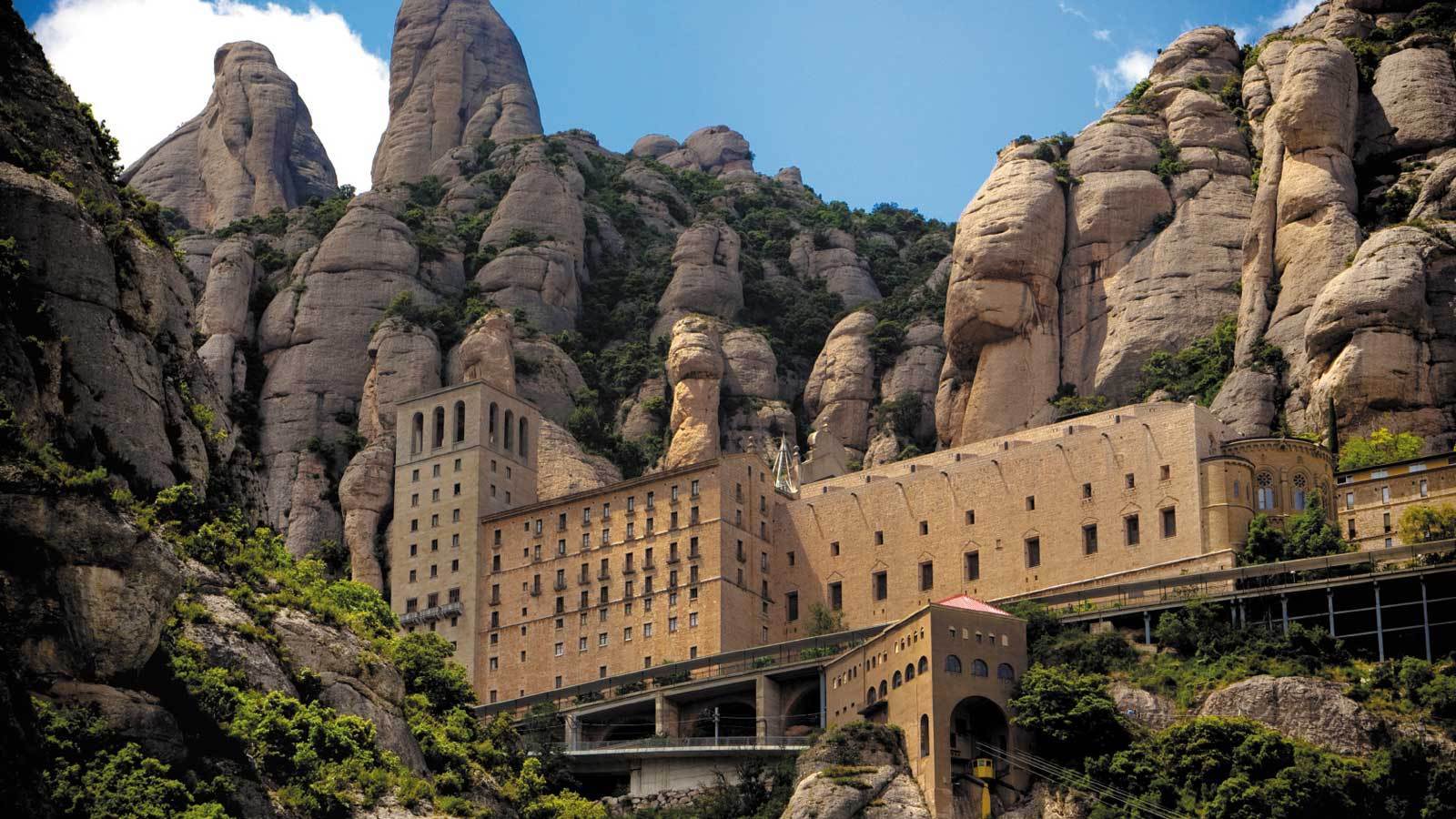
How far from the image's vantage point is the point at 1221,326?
11844cm

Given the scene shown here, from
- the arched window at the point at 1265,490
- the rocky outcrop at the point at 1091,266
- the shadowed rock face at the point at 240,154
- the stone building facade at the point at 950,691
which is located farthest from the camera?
the shadowed rock face at the point at 240,154

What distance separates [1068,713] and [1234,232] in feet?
152

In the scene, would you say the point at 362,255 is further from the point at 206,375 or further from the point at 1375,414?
the point at 1375,414

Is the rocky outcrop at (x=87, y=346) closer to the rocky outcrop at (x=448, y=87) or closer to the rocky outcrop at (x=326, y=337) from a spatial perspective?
the rocky outcrop at (x=326, y=337)

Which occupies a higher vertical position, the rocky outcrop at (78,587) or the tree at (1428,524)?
the tree at (1428,524)

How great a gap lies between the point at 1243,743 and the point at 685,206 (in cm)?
9704

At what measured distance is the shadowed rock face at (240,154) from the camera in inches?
7037

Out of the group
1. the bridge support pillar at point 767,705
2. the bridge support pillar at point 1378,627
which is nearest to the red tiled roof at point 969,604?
the bridge support pillar at point 767,705

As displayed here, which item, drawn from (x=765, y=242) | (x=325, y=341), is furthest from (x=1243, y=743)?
(x=765, y=242)

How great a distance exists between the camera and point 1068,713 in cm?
8550

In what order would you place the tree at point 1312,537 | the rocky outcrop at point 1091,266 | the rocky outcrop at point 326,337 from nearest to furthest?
1. the tree at point 1312,537
2. the rocky outcrop at point 1091,266
3. the rocky outcrop at point 326,337

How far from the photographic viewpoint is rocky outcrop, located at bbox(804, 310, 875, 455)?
132375 mm

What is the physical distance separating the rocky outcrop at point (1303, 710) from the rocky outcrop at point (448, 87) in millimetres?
105277

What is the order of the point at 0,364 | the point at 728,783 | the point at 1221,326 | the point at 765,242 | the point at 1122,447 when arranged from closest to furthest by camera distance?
the point at 0,364 → the point at 728,783 → the point at 1122,447 → the point at 1221,326 → the point at 765,242
